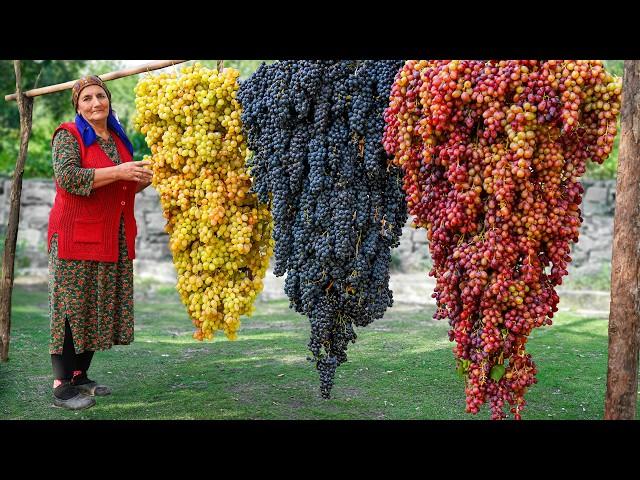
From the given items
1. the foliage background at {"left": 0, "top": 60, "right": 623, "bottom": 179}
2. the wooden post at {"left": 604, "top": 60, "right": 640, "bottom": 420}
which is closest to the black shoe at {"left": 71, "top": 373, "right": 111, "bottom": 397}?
the wooden post at {"left": 604, "top": 60, "right": 640, "bottom": 420}

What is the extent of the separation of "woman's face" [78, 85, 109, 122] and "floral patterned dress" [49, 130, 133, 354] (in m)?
0.14

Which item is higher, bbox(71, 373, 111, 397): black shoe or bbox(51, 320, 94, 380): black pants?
bbox(51, 320, 94, 380): black pants

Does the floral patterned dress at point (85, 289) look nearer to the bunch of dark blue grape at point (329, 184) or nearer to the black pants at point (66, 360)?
the black pants at point (66, 360)

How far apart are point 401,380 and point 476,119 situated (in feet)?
7.17

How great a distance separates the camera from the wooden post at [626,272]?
2.77 metres

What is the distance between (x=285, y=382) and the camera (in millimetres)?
4379

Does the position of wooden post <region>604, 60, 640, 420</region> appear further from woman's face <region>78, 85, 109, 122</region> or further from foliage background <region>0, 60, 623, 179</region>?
foliage background <region>0, 60, 623, 179</region>

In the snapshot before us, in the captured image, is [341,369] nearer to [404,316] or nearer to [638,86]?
[404,316]

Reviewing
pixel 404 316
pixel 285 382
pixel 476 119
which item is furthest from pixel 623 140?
pixel 404 316

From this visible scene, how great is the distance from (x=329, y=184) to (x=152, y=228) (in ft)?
19.6

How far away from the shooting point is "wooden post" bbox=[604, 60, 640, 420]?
2771 millimetres

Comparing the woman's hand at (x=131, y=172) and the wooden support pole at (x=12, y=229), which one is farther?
the wooden support pole at (x=12, y=229)

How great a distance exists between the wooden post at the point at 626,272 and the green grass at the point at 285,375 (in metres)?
0.94

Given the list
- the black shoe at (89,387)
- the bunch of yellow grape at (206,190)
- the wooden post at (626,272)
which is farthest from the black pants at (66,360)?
the wooden post at (626,272)
